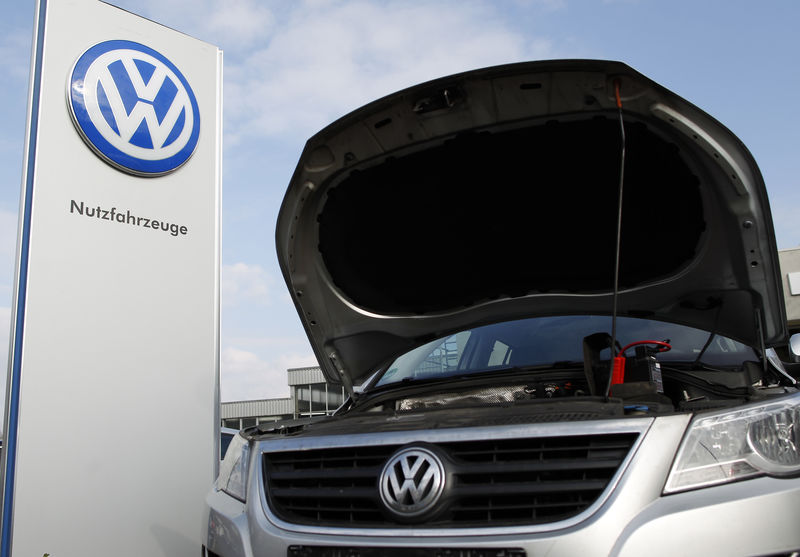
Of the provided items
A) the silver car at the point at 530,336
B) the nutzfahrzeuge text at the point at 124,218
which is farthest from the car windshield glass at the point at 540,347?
the nutzfahrzeuge text at the point at 124,218

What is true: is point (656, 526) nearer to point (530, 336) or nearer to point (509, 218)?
point (530, 336)

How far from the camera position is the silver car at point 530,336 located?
1699 millimetres

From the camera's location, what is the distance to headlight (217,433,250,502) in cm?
232

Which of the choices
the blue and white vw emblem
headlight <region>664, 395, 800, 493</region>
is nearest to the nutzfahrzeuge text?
the blue and white vw emblem

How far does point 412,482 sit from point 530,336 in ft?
5.43

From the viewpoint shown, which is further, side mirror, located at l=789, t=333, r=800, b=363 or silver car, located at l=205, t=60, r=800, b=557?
side mirror, located at l=789, t=333, r=800, b=363

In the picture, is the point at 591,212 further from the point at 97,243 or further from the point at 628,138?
the point at 97,243

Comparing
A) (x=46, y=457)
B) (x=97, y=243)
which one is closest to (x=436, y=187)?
(x=97, y=243)

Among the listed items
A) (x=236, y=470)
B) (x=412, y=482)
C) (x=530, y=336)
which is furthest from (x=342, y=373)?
(x=412, y=482)

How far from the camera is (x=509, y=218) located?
332 cm

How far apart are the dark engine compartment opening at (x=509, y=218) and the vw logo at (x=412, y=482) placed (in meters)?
1.63

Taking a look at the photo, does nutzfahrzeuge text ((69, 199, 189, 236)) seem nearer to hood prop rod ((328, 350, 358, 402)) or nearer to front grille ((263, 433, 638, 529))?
hood prop rod ((328, 350, 358, 402))

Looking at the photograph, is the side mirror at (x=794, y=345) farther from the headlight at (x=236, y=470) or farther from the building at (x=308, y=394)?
the building at (x=308, y=394)

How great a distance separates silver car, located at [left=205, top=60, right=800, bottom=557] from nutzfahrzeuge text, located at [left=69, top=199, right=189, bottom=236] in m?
1.42
